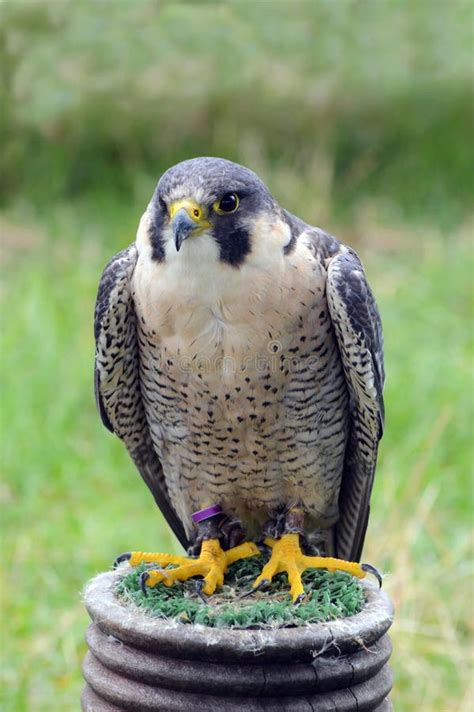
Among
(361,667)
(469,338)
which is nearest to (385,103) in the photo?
(469,338)

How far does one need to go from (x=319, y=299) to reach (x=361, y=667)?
3.35 feet

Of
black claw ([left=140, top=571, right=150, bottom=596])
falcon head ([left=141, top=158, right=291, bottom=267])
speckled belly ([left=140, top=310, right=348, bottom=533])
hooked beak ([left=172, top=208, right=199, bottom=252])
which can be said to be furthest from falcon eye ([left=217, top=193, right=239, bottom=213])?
black claw ([left=140, top=571, right=150, bottom=596])

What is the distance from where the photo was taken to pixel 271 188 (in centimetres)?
816

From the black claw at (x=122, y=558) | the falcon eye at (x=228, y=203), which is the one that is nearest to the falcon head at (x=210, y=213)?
the falcon eye at (x=228, y=203)

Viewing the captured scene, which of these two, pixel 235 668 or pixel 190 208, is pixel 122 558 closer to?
pixel 235 668

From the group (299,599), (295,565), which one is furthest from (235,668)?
(295,565)

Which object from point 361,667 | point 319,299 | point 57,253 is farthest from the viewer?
point 57,253

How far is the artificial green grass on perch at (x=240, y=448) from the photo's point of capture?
6.39ft

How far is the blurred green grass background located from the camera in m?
4.56

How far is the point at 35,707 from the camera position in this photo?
3973mm

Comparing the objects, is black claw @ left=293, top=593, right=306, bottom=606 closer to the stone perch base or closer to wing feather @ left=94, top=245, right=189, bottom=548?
the stone perch base

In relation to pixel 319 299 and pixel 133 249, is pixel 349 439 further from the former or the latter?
pixel 133 249

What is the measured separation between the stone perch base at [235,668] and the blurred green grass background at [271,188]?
223cm

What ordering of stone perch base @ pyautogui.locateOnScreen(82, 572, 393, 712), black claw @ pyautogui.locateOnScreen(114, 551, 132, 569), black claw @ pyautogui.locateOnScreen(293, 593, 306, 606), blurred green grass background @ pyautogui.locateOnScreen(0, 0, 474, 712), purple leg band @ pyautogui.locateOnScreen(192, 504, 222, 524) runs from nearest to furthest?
stone perch base @ pyautogui.locateOnScreen(82, 572, 393, 712)
black claw @ pyautogui.locateOnScreen(293, 593, 306, 606)
black claw @ pyautogui.locateOnScreen(114, 551, 132, 569)
purple leg band @ pyautogui.locateOnScreen(192, 504, 222, 524)
blurred green grass background @ pyautogui.locateOnScreen(0, 0, 474, 712)
